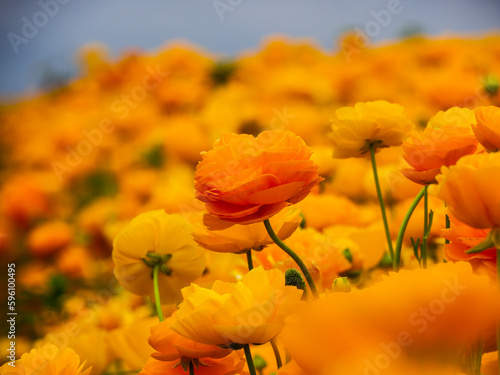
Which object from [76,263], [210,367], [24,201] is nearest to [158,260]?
[210,367]

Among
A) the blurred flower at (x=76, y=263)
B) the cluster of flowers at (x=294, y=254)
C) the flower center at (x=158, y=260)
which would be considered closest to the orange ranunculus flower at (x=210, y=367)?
the cluster of flowers at (x=294, y=254)

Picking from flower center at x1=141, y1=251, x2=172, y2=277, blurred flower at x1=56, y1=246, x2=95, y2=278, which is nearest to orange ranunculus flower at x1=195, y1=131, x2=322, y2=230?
flower center at x1=141, y1=251, x2=172, y2=277

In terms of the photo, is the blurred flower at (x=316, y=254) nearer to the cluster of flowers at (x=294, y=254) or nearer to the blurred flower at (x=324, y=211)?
the cluster of flowers at (x=294, y=254)

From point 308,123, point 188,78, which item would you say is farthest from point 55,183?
point 308,123

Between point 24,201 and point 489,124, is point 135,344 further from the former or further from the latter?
point 24,201

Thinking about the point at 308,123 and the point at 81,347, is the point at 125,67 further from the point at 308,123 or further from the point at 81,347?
the point at 81,347
